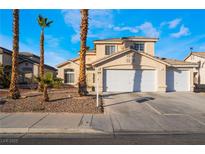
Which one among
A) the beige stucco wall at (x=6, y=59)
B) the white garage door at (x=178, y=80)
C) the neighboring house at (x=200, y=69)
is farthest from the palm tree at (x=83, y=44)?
the beige stucco wall at (x=6, y=59)

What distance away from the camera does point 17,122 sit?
30.0 ft

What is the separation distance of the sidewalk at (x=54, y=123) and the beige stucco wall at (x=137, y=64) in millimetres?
10830

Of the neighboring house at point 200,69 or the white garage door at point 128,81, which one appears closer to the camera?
the white garage door at point 128,81

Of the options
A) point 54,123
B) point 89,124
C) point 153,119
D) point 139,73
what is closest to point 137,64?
point 139,73

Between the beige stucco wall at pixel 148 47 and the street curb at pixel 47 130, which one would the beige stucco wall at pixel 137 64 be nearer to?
the beige stucco wall at pixel 148 47

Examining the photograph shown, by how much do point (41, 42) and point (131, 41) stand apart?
10326mm

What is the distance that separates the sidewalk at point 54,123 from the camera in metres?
8.09

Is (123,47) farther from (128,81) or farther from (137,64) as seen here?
(128,81)

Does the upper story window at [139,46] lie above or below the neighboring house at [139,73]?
above

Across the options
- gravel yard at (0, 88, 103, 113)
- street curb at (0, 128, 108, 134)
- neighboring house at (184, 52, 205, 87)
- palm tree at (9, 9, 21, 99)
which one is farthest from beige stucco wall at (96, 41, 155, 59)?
street curb at (0, 128, 108, 134)

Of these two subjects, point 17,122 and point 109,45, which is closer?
point 17,122

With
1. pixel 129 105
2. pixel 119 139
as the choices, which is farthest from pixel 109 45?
pixel 119 139

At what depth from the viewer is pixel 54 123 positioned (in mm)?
9023

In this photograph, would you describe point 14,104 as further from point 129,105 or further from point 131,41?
point 131,41
